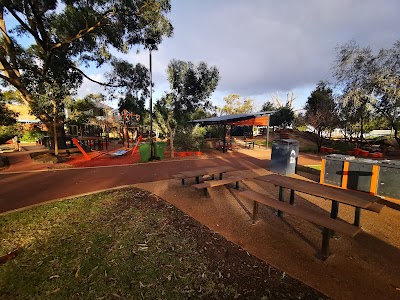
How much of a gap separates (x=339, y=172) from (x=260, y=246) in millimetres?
3926

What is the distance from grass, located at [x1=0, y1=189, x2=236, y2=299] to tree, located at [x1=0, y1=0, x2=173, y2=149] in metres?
8.09

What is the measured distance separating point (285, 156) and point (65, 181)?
293 inches

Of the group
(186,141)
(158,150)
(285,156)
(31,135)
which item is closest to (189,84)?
(186,141)

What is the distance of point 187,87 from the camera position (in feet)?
50.9

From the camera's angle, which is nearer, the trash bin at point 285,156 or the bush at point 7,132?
the trash bin at point 285,156

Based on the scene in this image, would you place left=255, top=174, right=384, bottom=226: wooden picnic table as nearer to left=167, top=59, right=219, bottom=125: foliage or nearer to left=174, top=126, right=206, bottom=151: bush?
left=174, top=126, right=206, bottom=151: bush

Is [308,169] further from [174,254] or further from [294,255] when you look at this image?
[174,254]

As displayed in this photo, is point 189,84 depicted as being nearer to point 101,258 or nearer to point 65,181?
point 65,181

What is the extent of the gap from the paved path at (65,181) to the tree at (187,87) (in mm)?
7064

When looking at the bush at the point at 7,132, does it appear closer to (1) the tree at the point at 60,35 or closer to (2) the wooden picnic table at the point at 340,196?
(1) the tree at the point at 60,35

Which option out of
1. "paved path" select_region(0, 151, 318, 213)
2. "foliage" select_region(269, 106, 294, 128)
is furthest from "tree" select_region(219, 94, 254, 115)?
"paved path" select_region(0, 151, 318, 213)

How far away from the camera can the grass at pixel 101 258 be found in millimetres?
2102

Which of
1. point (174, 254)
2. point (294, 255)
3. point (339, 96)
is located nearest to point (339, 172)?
point (294, 255)

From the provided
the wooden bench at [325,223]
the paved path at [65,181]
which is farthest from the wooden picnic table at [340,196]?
the paved path at [65,181]
